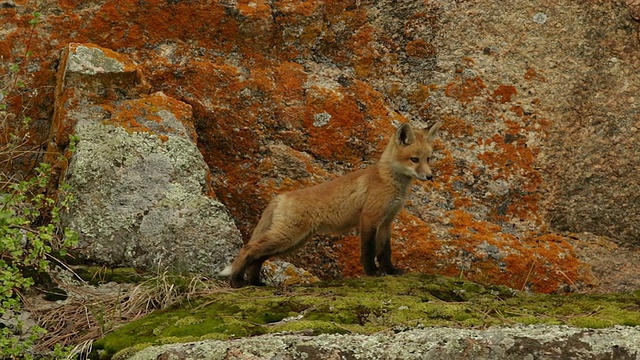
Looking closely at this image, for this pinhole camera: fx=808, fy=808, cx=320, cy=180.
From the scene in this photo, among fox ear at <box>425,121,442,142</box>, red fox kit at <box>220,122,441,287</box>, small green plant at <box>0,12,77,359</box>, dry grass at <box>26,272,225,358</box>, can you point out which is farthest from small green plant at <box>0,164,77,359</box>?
fox ear at <box>425,121,442,142</box>

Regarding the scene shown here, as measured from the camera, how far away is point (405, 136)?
7988 mm

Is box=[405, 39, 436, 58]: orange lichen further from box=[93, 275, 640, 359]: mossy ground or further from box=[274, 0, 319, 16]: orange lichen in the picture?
box=[93, 275, 640, 359]: mossy ground

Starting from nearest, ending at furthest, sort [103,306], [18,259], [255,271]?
[18,259]
[103,306]
[255,271]

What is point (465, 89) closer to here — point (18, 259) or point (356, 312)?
point (356, 312)

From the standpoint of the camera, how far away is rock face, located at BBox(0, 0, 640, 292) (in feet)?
25.7

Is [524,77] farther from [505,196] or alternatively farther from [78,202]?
[78,202]

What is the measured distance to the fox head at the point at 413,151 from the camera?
7934 mm

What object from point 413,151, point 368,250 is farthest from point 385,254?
point 413,151

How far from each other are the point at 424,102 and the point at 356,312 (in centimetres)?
391

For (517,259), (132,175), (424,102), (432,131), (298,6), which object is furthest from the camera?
(298,6)

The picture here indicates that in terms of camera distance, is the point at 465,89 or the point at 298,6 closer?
the point at 465,89

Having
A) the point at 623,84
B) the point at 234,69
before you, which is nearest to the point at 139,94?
the point at 234,69

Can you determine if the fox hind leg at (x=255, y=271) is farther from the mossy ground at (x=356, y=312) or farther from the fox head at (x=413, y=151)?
the fox head at (x=413, y=151)

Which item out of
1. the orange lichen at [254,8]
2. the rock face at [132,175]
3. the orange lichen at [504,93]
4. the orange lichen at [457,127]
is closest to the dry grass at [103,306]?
the rock face at [132,175]
